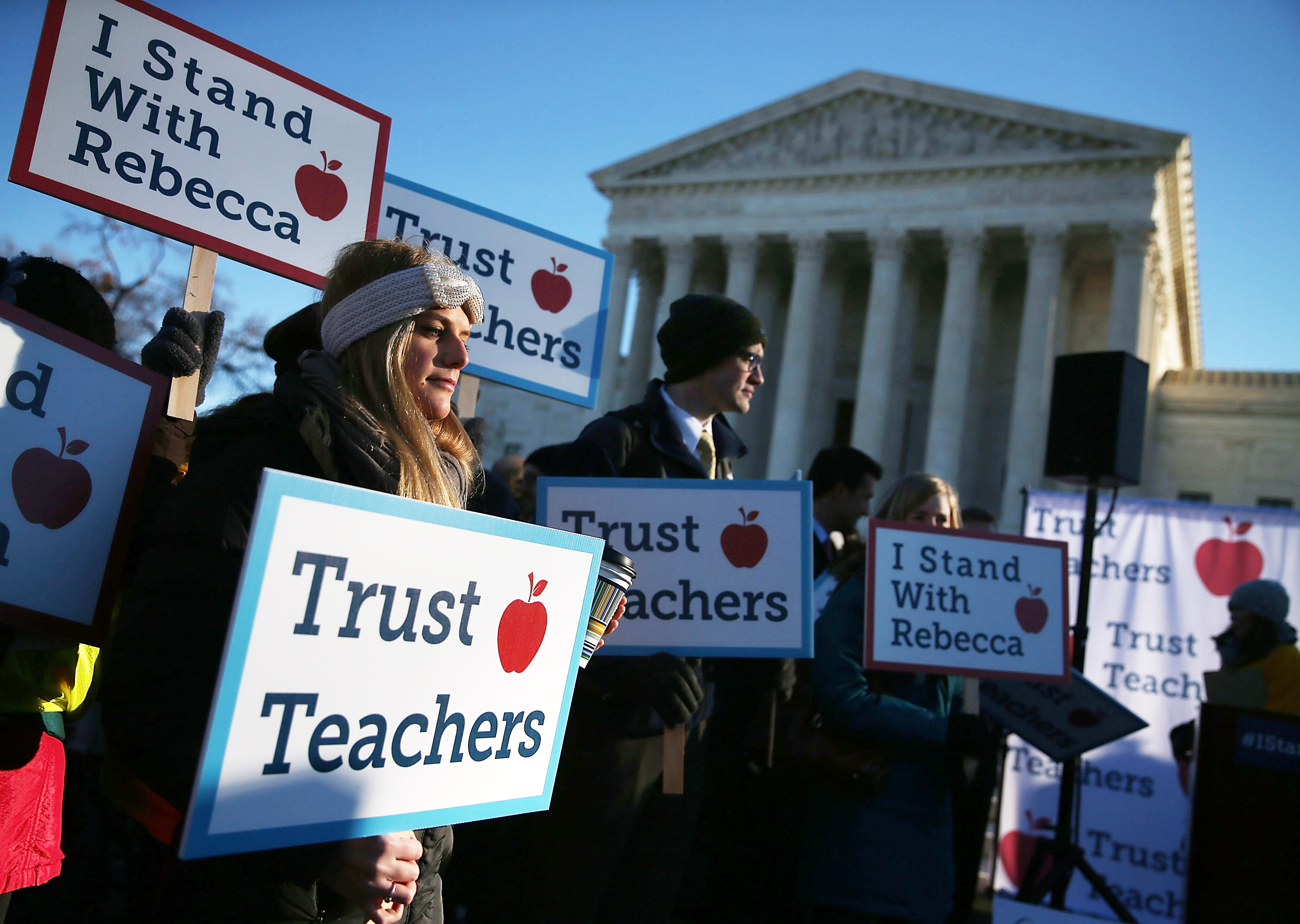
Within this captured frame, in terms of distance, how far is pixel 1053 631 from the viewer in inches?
160

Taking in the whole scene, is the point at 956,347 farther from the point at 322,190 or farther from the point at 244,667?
the point at 244,667

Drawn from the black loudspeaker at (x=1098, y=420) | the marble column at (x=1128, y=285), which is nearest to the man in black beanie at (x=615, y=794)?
the black loudspeaker at (x=1098, y=420)

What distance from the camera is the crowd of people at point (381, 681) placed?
153 centimetres

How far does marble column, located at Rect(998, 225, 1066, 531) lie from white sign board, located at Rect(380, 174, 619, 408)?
87.0 feet

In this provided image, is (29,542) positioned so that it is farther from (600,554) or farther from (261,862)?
(600,554)

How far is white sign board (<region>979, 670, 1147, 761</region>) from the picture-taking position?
4570mm

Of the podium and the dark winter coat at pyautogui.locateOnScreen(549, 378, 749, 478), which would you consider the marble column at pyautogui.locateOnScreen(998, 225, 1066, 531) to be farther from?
the dark winter coat at pyautogui.locateOnScreen(549, 378, 749, 478)

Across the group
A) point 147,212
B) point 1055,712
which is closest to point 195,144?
point 147,212

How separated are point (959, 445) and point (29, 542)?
3093cm

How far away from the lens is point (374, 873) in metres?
1.55

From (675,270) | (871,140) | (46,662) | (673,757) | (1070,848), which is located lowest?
(1070,848)

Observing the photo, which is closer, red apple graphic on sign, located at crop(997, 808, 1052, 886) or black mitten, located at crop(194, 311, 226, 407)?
black mitten, located at crop(194, 311, 226, 407)

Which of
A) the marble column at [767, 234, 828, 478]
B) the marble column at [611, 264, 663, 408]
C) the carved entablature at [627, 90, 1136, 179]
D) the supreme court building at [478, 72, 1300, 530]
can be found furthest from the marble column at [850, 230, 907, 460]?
the marble column at [611, 264, 663, 408]

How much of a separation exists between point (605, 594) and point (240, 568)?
2.53ft
